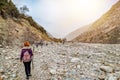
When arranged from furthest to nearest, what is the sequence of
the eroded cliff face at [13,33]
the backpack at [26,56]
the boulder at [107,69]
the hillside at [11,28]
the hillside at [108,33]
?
1. the hillside at [108,33]
2. the hillside at [11,28]
3. the eroded cliff face at [13,33]
4. the boulder at [107,69]
5. the backpack at [26,56]

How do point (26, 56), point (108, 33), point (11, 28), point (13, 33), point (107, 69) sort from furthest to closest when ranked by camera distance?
1. point (108, 33)
2. point (11, 28)
3. point (13, 33)
4. point (107, 69)
5. point (26, 56)

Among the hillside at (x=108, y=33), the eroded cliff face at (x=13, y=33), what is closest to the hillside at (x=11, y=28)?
the eroded cliff face at (x=13, y=33)

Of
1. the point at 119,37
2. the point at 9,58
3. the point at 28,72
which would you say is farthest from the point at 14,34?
the point at 119,37

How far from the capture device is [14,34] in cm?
3778

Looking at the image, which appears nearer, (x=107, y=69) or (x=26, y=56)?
(x=26, y=56)

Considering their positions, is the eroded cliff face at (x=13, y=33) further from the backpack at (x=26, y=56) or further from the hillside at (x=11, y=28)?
the backpack at (x=26, y=56)

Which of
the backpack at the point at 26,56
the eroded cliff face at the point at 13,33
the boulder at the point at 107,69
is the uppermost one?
the eroded cliff face at the point at 13,33

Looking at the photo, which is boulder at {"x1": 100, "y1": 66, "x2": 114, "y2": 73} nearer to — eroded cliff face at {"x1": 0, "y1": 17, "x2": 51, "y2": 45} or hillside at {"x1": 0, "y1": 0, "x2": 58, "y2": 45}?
eroded cliff face at {"x1": 0, "y1": 17, "x2": 51, "y2": 45}

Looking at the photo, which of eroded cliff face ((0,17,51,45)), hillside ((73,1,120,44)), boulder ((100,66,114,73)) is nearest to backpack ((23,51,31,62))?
boulder ((100,66,114,73))

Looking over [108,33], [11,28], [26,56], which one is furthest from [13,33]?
[108,33]

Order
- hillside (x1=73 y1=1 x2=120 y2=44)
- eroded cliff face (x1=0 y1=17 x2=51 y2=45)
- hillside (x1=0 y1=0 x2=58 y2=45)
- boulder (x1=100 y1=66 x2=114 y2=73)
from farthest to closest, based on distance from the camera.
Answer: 1. hillside (x1=73 y1=1 x2=120 y2=44)
2. hillside (x1=0 y1=0 x2=58 y2=45)
3. eroded cliff face (x1=0 y1=17 x2=51 y2=45)
4. boulder (x1=100 y1=66 x2=114 y2=73)

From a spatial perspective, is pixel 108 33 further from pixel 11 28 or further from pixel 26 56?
pixel 26 56

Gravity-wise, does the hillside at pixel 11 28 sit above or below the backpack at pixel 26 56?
above

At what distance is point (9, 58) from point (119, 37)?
47.5 metres
